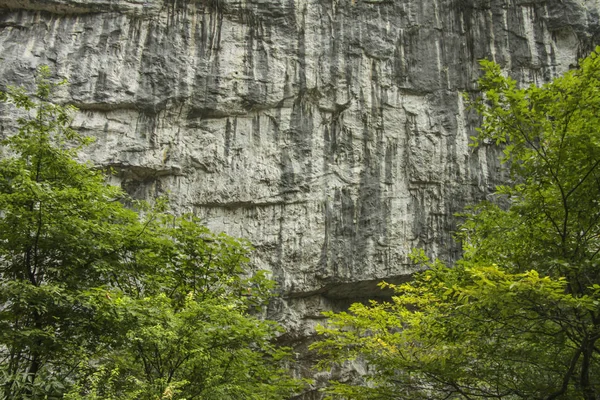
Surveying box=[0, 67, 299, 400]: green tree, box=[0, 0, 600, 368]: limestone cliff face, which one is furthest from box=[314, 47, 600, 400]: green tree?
box=[0, 0, 600, 368]: limestone cliff face

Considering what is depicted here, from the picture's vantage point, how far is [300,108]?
67.8 feet

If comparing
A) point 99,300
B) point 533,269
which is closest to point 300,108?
point 99,300

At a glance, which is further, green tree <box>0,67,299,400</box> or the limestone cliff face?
the limestone cliff face

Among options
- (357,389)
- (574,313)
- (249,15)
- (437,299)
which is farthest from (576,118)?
(249,15)

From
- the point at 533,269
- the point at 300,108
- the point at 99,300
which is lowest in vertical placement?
the point at 99,300

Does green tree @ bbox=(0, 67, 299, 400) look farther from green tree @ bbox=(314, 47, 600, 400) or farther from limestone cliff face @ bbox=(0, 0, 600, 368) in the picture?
limestone cliff face @ bbox=(0, 0, 600, 368)

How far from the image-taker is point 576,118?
20.9ft

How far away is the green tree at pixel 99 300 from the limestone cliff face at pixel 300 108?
11.7m

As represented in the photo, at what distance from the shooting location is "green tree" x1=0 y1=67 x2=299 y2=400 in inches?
Result: 237

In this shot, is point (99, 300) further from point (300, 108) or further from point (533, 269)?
point (300, 108)

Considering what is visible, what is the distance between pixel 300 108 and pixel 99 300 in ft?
50.4

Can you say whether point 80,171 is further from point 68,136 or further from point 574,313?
point 574,313

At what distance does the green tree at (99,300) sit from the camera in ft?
19.7

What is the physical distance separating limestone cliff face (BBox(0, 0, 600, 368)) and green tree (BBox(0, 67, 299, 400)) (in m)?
11.7
